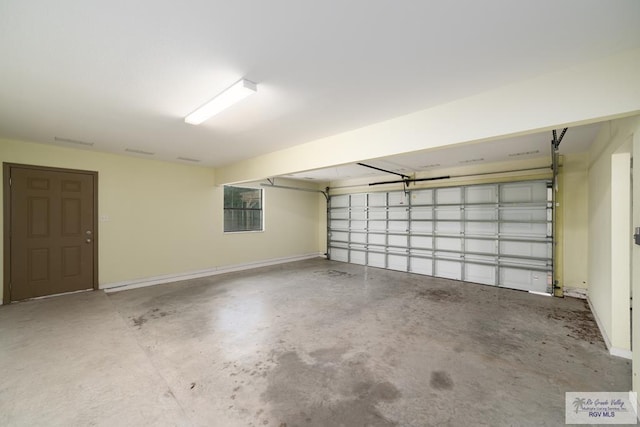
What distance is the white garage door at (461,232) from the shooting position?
16.1 ft

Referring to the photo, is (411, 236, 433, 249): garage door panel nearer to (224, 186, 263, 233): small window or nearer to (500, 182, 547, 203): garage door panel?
(500, 182, 547, 203): garage door panel

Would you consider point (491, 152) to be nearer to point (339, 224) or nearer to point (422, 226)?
point (422, 226)

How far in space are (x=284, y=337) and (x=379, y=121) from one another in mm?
2780

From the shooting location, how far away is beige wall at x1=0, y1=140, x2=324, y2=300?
15.0 feet

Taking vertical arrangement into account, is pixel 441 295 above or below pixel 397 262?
below

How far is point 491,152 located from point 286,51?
161 inches

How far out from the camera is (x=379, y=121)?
10.3ft

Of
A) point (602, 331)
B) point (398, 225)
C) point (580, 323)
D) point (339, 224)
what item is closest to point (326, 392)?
point (602, 331)

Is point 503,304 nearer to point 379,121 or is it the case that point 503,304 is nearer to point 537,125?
point 537,125

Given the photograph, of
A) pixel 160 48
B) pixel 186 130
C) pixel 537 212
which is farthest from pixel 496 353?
pixel 186 130

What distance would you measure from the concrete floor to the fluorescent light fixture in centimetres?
247

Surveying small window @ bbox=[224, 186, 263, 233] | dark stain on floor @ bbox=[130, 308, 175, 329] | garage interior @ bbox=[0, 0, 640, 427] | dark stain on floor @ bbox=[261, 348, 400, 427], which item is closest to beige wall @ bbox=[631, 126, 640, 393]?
garage interior @ bbox=[0, 0, 640, 427]

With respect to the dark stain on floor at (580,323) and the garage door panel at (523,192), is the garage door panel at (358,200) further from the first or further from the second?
the dark stain on floor at (580,323)

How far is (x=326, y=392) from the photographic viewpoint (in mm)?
2064
